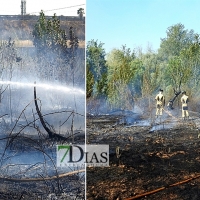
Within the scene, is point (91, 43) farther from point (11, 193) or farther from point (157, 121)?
point (11, 193)

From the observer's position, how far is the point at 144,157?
19.4 ft

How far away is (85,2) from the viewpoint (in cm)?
575

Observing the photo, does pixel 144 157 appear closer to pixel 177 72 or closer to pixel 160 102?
pixel 160 102

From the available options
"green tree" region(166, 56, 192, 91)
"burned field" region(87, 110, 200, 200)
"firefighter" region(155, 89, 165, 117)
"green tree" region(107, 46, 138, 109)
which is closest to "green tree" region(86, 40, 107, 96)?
"green tree" region(107, 46, 138, 109)

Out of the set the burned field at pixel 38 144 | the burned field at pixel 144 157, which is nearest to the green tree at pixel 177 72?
the burned field at pixel 144 157

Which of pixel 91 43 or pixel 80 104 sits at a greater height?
pixel 91 43

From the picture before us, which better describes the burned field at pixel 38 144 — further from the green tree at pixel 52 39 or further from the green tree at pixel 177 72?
the green tree at pixel 177 72

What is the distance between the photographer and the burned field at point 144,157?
5.87 metres

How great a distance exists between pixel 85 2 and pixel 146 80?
1387 millimetres

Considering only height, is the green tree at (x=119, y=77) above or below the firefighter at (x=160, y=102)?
above

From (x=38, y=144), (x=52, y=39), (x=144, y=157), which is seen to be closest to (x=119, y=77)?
(x=52, y=39)

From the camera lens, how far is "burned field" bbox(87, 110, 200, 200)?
5867 millimetres

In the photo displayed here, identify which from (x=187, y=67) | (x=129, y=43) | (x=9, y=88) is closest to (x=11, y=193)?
(x=9, y=88)

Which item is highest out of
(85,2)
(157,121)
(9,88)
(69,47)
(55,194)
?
(85,2)
